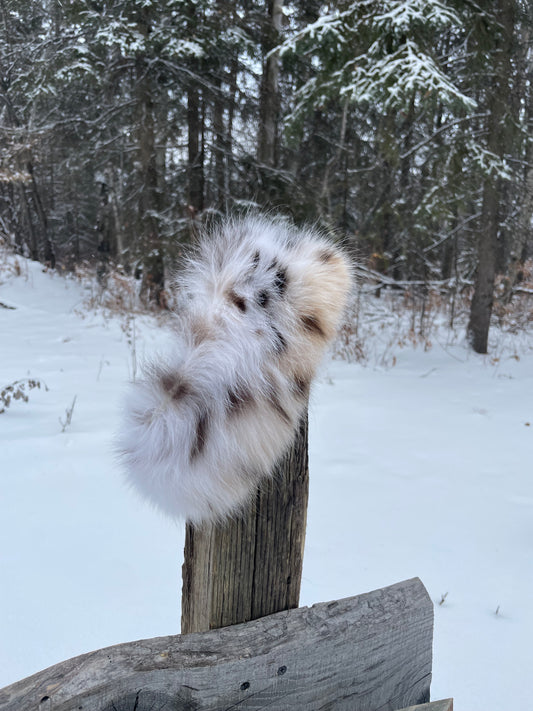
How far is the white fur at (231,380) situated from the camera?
796mm

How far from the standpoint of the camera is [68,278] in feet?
36.4

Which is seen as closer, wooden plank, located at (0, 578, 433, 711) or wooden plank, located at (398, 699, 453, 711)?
wooden plank, located at (0, 578, 433, 711)

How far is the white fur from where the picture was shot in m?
0.80

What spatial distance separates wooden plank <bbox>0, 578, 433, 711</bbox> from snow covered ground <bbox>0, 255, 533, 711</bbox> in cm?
42

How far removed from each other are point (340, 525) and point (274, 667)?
2158 mm

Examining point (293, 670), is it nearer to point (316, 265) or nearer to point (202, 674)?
point (202, 674)

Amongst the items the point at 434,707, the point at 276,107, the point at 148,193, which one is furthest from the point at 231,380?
the point at 276,107

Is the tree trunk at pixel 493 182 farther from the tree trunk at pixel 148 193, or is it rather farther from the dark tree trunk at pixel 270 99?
the tree trunk at pixel 148 193

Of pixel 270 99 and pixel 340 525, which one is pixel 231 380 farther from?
pixel 270 99

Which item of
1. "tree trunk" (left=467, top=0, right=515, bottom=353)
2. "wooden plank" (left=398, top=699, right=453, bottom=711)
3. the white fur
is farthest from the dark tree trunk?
"wooden plank" (left=398, top=699, right=453, bottom=711)

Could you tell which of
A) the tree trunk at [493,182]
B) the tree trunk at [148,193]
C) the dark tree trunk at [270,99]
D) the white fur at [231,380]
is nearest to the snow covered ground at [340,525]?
the white fur at [231,380]

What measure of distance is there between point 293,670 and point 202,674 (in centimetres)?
18

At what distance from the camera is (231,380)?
0.80 m

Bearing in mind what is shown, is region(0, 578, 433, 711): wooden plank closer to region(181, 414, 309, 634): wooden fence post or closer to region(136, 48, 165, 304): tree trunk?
region(181, 414, 309, 634): wooden fence post
